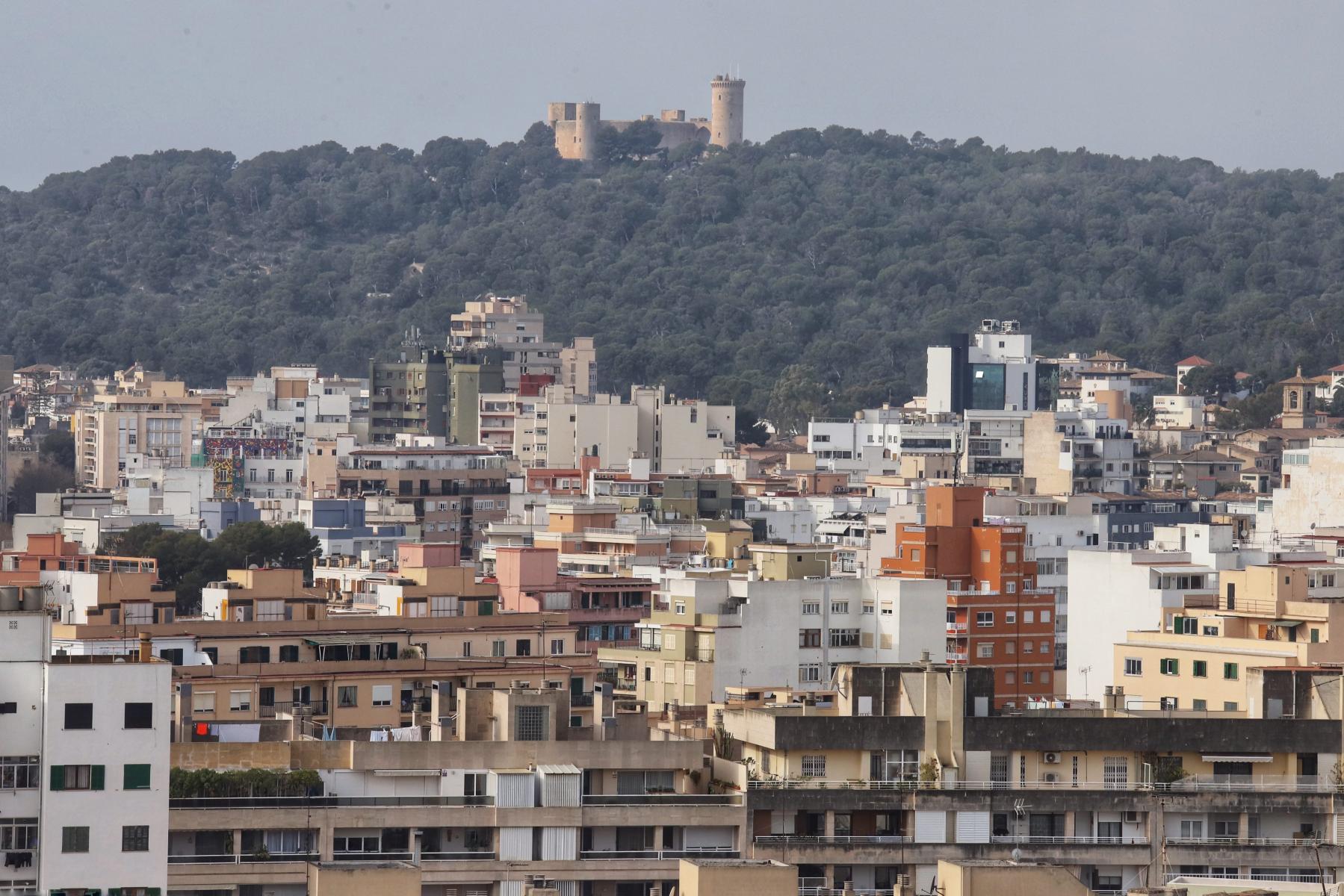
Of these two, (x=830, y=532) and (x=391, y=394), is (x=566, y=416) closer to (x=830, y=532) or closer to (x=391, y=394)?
(x=391, y=394)

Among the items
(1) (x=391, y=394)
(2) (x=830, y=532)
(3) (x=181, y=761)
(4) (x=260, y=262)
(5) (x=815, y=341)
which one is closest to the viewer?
(3) (x=181, y=761)

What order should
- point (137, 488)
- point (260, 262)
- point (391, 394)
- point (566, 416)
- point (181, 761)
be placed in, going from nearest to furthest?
point (181, 761), point (137, 488), point (566, 416), point (391, 394), point (260, 262)

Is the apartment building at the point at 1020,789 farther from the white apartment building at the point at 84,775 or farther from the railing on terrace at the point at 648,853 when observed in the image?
the white apartment building at the point at 84,775

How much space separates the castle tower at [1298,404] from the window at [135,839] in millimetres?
95178

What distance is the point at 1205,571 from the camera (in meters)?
48.6

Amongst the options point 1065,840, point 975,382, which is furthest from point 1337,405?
point 1065,840

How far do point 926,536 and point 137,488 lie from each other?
39934 mm

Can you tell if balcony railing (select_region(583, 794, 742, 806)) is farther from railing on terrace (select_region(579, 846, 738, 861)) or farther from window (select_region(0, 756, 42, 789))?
window (select_region(0, 756, 42, 789))

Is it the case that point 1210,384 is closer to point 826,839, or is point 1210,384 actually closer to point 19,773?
point 826,839

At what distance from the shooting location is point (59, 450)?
375 ft

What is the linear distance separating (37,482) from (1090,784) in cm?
8299

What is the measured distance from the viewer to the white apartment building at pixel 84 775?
25141mm

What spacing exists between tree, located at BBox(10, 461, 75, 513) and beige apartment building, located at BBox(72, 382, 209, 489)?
77cm

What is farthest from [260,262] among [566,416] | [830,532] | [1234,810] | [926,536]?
[1234,810]
